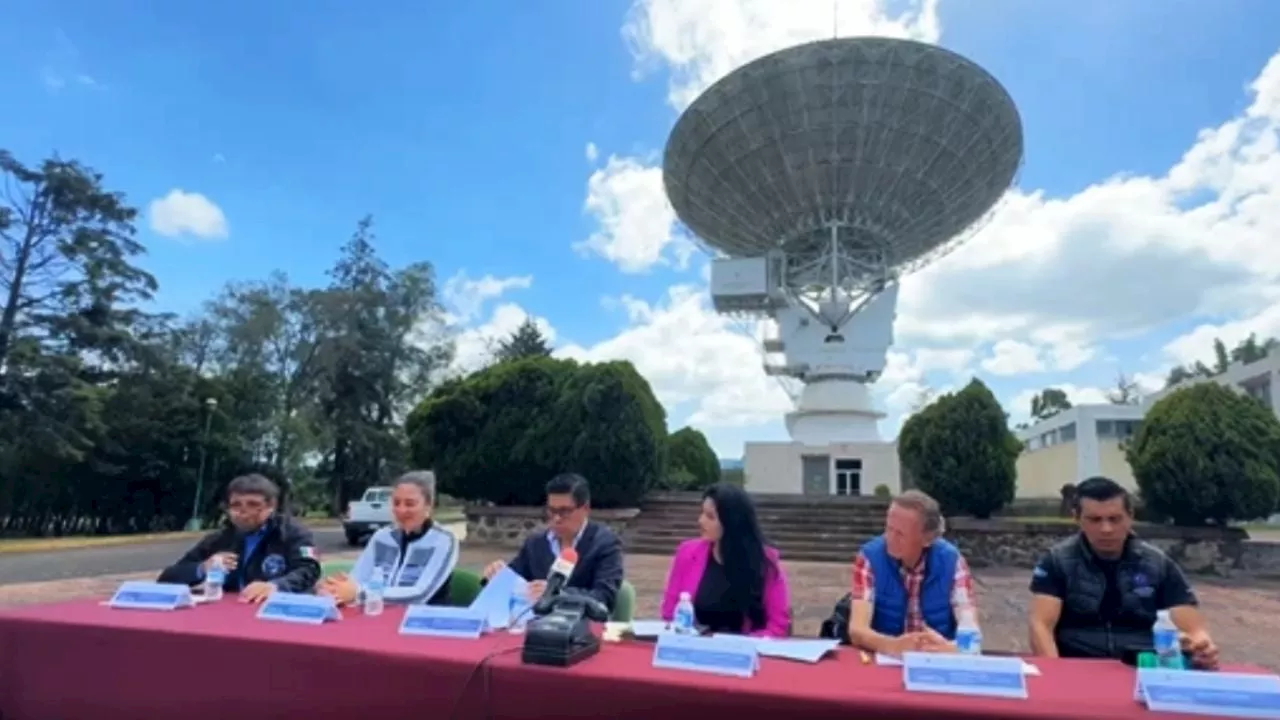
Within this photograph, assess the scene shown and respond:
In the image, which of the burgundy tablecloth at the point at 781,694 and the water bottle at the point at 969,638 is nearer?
the burgundy tablecloth at the point at 781,694

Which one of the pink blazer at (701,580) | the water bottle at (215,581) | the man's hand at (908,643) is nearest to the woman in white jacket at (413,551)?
the water bottle at (215,581)

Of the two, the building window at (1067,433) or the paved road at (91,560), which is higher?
the building window at (1067,433)

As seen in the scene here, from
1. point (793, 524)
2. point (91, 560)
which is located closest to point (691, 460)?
point (793, 524)

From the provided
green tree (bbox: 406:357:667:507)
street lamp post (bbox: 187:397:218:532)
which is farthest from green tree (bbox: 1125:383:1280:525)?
street lamp post (bbox: 187:397:218:532)

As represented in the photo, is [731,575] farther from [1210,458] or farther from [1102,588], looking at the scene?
[1210,458]

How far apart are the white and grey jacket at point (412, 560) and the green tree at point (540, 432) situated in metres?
10.4

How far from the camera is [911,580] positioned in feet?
8.91

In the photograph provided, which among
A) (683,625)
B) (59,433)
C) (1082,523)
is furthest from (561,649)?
(59,433)

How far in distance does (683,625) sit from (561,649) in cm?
55

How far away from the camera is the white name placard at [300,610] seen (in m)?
2.42

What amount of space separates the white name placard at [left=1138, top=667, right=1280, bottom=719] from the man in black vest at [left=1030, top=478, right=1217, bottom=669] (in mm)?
952

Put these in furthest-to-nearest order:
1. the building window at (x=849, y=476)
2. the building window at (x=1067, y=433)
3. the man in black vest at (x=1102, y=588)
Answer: the building window at (x=1067, y=433), the building window at (x=849, y=476), the man in black vest at (x=1102, y=588)

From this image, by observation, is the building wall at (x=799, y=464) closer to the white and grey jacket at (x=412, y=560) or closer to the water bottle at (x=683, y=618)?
the white and grey jacket at (x=412, y=560)

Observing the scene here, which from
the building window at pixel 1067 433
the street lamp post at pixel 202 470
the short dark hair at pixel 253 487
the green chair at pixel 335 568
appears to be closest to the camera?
the short dark hair at pixel 253 487
